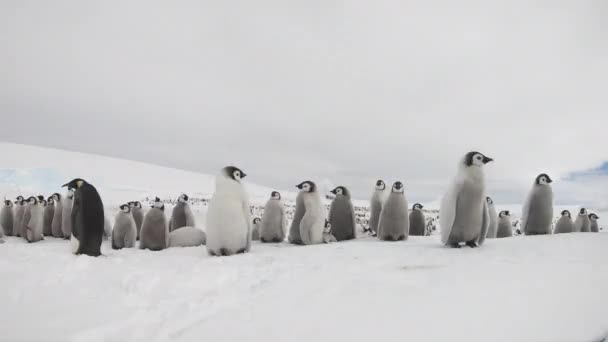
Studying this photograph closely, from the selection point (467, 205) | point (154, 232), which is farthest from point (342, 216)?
point (154, 232)

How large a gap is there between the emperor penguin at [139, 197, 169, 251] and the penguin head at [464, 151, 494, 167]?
5.43 m

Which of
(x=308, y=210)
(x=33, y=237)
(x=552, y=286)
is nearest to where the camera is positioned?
(x=552, y=286)

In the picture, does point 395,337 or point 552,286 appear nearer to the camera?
point 395,337

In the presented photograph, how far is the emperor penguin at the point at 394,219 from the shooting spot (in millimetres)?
7570

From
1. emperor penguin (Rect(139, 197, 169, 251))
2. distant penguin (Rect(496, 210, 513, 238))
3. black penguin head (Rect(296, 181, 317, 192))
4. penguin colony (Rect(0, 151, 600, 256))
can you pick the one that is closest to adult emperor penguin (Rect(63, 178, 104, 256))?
penguin colony (Rect(0, 151, 600, 256))

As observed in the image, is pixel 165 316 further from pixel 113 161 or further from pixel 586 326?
pixel 113 161

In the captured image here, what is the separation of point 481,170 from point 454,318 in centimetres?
363

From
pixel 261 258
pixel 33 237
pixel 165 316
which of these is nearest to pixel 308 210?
pixel 261 258

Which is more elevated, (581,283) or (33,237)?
(581,283)

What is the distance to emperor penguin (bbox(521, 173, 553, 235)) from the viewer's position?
8086mm

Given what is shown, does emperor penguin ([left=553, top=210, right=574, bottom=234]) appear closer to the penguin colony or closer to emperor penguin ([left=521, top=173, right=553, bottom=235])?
the penguin colony

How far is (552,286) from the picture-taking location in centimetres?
283

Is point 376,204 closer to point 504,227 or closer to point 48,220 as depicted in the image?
point 504,227

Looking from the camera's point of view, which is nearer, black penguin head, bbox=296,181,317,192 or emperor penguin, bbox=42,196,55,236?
black penguin head, bbox=296,181,317,192
